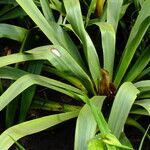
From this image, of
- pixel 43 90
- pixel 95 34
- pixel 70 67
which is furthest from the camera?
pixel 95 34

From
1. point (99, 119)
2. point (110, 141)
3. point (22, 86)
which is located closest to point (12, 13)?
point (22, 86)

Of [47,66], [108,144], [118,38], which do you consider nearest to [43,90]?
[47,66]

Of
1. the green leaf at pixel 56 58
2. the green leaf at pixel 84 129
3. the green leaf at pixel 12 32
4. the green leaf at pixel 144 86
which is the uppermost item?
the green leaf at pixel 12 32

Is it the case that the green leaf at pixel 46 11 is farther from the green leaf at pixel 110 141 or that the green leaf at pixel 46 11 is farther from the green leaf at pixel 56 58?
the green leaf at pixel 110 141

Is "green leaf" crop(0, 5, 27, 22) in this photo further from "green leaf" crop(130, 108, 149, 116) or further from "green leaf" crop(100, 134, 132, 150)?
"green leaf" crop(100, 134, 132, 150)

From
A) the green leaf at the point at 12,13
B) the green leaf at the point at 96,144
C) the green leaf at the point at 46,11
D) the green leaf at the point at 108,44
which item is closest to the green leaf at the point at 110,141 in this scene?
the green leaf at the point at 96,144

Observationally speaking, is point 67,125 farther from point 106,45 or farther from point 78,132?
point 78,132
